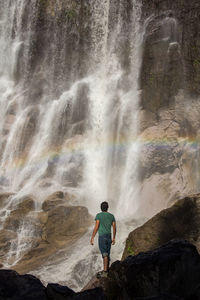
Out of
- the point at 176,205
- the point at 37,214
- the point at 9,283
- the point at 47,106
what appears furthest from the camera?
the point at 47,106

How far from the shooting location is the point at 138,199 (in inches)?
731

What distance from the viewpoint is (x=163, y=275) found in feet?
15.3

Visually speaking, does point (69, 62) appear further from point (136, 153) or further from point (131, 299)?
point (131, 299)

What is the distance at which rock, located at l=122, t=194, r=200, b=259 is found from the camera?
768cm

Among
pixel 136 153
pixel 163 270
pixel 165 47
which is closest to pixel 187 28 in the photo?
pixel 165 47

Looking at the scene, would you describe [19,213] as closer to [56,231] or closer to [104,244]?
[56,231]

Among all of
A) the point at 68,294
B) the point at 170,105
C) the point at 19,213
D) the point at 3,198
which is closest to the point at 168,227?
the point at 68,294

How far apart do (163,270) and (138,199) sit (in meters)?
14.0

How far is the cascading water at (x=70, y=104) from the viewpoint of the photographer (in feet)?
66.3

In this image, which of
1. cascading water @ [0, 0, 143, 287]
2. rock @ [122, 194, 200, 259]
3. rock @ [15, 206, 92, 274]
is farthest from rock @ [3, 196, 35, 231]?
rock @ [122, 194, 200, 259]

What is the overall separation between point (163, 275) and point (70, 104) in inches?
803

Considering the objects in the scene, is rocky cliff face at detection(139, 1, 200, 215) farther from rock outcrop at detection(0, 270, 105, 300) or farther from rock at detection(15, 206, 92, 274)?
rock outcrop at detection(0, 270, 105, 300)

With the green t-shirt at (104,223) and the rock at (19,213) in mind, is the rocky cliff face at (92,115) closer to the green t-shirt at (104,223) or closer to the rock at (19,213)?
the rock at (19,213)

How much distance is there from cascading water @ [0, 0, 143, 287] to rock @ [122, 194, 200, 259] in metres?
5.85
